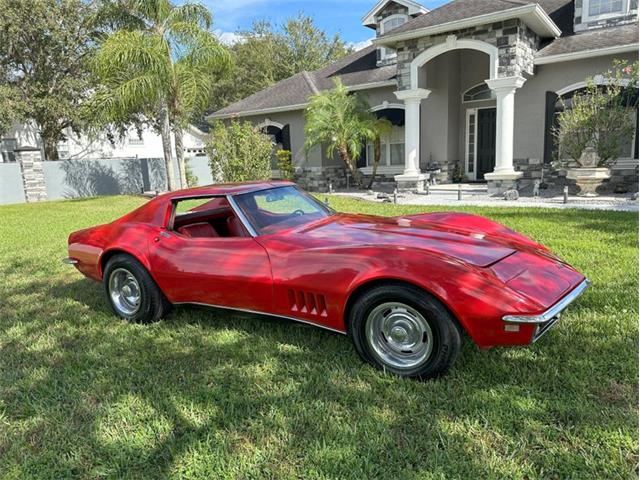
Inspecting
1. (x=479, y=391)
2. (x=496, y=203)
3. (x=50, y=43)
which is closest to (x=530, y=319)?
(x=479, y=391)

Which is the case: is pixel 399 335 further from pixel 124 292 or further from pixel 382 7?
pixel 382 7

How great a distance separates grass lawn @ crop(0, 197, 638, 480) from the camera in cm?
235

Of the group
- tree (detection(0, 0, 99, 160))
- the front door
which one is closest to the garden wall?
tree (detection(0, 0, 99, 160))

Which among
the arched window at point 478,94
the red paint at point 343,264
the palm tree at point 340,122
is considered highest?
the arched window at point 478,94

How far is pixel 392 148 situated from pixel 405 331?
14328 mm

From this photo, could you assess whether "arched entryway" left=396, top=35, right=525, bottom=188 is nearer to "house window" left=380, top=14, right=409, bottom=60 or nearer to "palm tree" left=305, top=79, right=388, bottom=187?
"palm tree" left=305, top=79, right=388, bottom=187

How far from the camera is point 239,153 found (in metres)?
13.9

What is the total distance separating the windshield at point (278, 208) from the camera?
3914mm

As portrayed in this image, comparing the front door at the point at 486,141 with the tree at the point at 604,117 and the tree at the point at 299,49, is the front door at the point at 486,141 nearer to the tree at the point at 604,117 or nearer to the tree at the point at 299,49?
the tree at the point at 604,117

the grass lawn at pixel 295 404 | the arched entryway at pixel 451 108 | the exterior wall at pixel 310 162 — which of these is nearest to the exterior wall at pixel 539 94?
the arched entryway at pixel 451 108

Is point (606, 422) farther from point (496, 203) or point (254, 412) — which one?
point (496, 203)

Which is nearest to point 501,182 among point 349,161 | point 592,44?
point 592,44

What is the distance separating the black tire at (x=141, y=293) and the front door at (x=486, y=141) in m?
12.8

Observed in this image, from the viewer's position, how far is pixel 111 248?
171 inches
